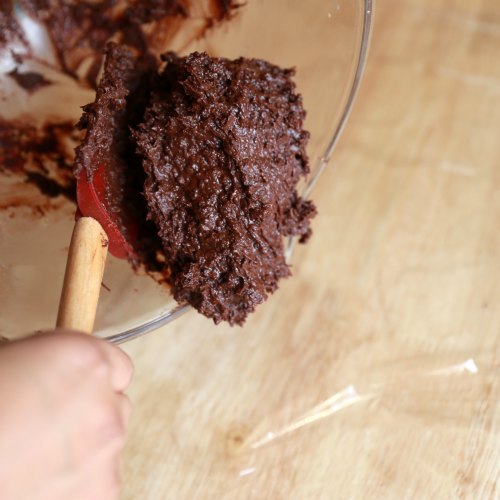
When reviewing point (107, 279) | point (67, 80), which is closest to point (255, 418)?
point (107, 279)

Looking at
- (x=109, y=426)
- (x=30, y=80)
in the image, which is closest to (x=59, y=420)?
(x=109, y=426)

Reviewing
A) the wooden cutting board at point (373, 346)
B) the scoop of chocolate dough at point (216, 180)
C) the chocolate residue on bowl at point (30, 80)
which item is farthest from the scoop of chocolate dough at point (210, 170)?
the chocolate residue on bowl at point (30, 80)

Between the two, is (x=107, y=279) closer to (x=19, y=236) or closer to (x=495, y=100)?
(x=19, y=236)

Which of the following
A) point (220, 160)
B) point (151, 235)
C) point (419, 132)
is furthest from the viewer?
point (419, 132)

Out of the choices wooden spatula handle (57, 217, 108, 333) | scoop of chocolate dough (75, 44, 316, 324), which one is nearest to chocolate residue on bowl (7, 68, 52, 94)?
scoop of chocolate dough (75, 44, 316, 324)

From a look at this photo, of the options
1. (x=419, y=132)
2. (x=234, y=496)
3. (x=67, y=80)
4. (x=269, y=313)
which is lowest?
(x=234, y=496)

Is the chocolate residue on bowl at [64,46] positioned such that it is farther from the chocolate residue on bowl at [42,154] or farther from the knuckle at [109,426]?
the knuckle at [109,426]

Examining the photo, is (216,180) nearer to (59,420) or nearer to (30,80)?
(59,420)
